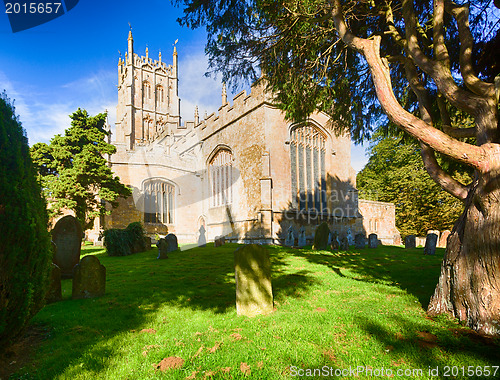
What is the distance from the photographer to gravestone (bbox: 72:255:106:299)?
492cm

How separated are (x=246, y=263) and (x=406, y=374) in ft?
7.50

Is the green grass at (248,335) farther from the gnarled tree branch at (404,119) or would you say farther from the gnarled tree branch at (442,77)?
the gnarled tree branch at (442,77)

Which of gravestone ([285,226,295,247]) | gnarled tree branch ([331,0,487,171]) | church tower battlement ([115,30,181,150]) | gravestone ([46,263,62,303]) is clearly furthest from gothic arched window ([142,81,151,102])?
gnarled tree branch ([331,0,487,171])

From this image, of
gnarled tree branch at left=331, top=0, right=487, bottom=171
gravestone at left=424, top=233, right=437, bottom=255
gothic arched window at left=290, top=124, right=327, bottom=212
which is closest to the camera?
gnarled tree branch at left=331, top=0, right=487, bottom=171

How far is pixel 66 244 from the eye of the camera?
691 cm

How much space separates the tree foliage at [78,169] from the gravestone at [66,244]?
8.38 m

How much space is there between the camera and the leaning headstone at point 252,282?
13.2 feet

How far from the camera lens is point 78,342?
3.17m

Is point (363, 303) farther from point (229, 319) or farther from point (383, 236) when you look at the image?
point (383, 236)

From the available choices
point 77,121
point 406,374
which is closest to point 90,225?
point 77,121

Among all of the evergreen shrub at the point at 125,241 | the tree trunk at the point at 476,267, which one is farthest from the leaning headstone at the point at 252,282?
the evergreen shrub at the point at 125,241

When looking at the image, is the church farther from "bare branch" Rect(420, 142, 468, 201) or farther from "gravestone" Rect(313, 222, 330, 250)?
"bare branch" Rect(420, 142, 468, 201)

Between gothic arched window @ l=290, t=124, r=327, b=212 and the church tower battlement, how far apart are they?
27021 millimetres

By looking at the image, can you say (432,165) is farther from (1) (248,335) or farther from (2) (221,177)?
(2) (221,177)
